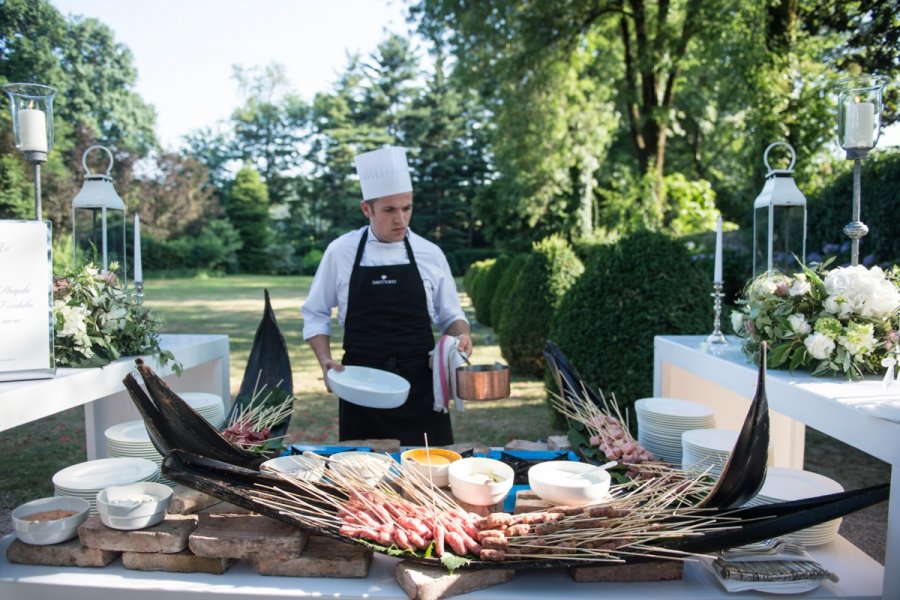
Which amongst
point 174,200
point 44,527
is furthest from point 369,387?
point 174,200

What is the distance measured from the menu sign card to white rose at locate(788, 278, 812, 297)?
2.37m

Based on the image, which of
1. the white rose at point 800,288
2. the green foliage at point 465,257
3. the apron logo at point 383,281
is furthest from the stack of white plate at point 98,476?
the green foliage at point 465,257

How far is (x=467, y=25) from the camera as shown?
1163 cm

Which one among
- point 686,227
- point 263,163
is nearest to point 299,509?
point 686,227

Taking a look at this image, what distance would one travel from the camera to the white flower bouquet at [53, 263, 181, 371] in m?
2.12

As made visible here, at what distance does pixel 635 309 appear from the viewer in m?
4.29

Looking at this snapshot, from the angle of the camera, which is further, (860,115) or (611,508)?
(860,115)

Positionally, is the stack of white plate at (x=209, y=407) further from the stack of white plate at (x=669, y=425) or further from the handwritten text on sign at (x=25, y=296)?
the stack of white plate at (x=669, y=425)

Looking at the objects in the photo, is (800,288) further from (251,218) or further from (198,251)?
(251,218)

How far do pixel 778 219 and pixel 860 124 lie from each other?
2.02ft

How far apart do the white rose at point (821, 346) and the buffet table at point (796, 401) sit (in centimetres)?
8

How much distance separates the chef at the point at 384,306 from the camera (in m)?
2.81

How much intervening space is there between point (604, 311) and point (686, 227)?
9423 mm

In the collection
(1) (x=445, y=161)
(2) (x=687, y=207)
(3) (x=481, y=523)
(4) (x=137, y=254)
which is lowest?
(3) (x=481, y=523)
